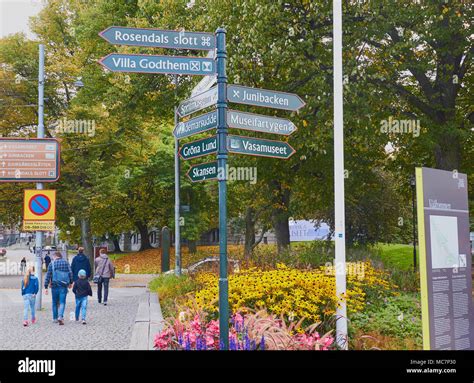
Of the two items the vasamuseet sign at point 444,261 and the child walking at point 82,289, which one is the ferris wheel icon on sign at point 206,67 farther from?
the child walking at point 82,289

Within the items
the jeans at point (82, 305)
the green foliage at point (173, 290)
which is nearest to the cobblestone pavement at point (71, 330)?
the jeans at point (82, 305)

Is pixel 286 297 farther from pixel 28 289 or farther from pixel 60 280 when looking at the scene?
pixel 28 289

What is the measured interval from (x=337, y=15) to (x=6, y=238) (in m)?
111

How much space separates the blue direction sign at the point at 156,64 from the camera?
707 cm

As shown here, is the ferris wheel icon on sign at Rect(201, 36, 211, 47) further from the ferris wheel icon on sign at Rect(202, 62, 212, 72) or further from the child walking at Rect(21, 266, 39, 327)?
the child walking at Rect(21, 266, 39, 327)

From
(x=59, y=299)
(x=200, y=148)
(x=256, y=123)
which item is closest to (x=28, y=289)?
(x=59, y=299)

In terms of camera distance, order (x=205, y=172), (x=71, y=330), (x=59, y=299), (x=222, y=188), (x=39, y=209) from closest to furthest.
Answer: (x=222, y=188) < (x=205, y=172) < (x=71, y=330) < (x=59, y=299) < (x=39, y=209)

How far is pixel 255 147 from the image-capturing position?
24.8 ft

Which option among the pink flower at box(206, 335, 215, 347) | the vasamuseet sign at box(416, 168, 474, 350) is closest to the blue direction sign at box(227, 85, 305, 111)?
the vasamuseet sign at box(416, 168, 474, 350)

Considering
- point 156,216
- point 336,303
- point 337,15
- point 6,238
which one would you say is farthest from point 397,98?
point 6,238

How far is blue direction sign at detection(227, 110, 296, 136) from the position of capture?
7.34 m

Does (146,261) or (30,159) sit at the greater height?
(30,159)

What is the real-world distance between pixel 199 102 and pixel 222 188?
1346 mm

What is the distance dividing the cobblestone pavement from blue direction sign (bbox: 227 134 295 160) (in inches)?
219
